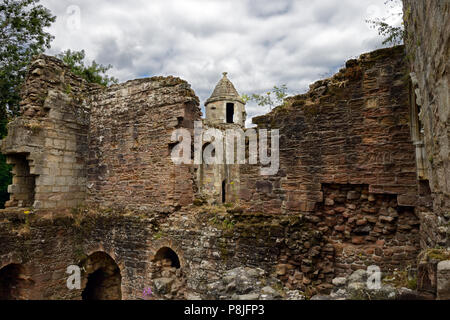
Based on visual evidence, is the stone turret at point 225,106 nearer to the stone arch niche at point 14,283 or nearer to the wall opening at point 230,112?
the wall opening at point 230,112

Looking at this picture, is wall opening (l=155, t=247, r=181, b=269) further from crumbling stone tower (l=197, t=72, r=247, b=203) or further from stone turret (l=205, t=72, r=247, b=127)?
stone turret (l=205, t=72, r=247, b=127)

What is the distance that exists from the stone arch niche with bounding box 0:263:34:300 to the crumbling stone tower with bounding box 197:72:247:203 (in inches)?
353

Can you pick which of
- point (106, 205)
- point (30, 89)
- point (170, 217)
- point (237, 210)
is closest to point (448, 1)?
point (237, 210)

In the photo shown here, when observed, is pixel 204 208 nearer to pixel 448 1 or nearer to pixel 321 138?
pixel 321 138

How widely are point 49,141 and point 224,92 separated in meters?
15.7

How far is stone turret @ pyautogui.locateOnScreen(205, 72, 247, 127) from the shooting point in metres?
23.2

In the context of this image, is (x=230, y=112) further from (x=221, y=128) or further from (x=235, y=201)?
(x=235, y=201)

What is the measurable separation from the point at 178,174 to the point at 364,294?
19.8 feet

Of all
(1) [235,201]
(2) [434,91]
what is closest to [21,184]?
(1) [235,201]

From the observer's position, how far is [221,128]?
20219 millimetres

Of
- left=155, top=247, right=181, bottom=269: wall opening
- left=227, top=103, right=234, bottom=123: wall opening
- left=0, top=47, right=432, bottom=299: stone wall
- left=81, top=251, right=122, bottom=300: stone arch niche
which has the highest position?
left=227, top=103, right=234, bottom=123: wall opening

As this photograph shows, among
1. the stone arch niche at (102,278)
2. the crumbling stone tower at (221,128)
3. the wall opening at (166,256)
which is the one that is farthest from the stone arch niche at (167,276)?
the crumbling stone tower at (221,128)

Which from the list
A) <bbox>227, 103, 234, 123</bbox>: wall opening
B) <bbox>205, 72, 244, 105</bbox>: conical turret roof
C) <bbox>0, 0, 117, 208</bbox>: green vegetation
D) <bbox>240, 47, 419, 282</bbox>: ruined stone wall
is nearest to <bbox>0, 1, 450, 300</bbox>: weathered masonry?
<bbox>240, 47, 419, 282</bbox>: ruined stone wall

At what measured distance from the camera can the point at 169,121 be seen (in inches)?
339
